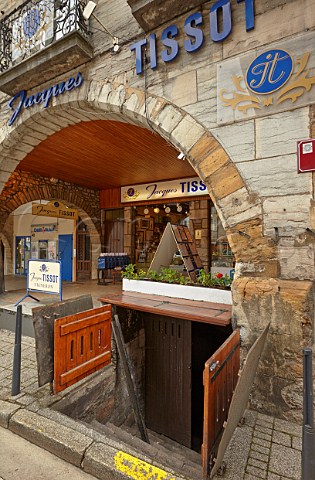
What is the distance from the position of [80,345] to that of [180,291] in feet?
4.99

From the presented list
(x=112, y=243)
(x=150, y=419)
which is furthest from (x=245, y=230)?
(x=112, y=243)

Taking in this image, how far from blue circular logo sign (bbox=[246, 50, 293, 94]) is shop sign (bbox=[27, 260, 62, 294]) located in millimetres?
4272

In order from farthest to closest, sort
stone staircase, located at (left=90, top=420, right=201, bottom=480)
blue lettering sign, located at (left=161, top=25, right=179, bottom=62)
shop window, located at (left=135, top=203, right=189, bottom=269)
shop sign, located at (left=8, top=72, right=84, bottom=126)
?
1. shop window, located at (left=135, top=203, right=189, bottom=269)
2. shop sign, located at (left=8, top=72, right=84, bottom=126)
3. blue lettering sign, located at (left=161, top=25, right=179, bottom=62)
4. stone staircase, located at (left=90, top=420, right=201, bottom=480)

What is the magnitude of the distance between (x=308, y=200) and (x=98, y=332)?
277 centimetres

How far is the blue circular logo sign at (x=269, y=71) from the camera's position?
253 cm

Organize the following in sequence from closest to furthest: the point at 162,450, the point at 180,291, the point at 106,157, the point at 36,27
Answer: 1. the point at 162,450
2. the point at 180,291
3. the point at 36,27
4. the point at 106,157

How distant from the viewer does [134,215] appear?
31.4ft

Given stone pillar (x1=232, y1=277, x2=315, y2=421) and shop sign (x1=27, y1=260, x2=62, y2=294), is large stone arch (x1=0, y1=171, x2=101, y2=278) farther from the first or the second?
stone pillar (x1=232, y1=277, x2=315, y2=421)

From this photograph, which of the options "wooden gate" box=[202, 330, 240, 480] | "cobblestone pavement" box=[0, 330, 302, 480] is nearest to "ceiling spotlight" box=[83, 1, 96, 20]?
"wooden gate" box=[202, 330, 240, 480]

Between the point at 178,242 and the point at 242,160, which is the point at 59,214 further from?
the point at 242,160

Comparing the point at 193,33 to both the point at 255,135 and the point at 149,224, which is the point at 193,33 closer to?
the point at 255,135

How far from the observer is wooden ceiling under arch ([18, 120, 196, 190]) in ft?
17.4

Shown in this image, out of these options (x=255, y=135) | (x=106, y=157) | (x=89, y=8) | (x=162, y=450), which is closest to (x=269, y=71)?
(x=255, y=135)

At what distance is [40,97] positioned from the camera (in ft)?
14.1
